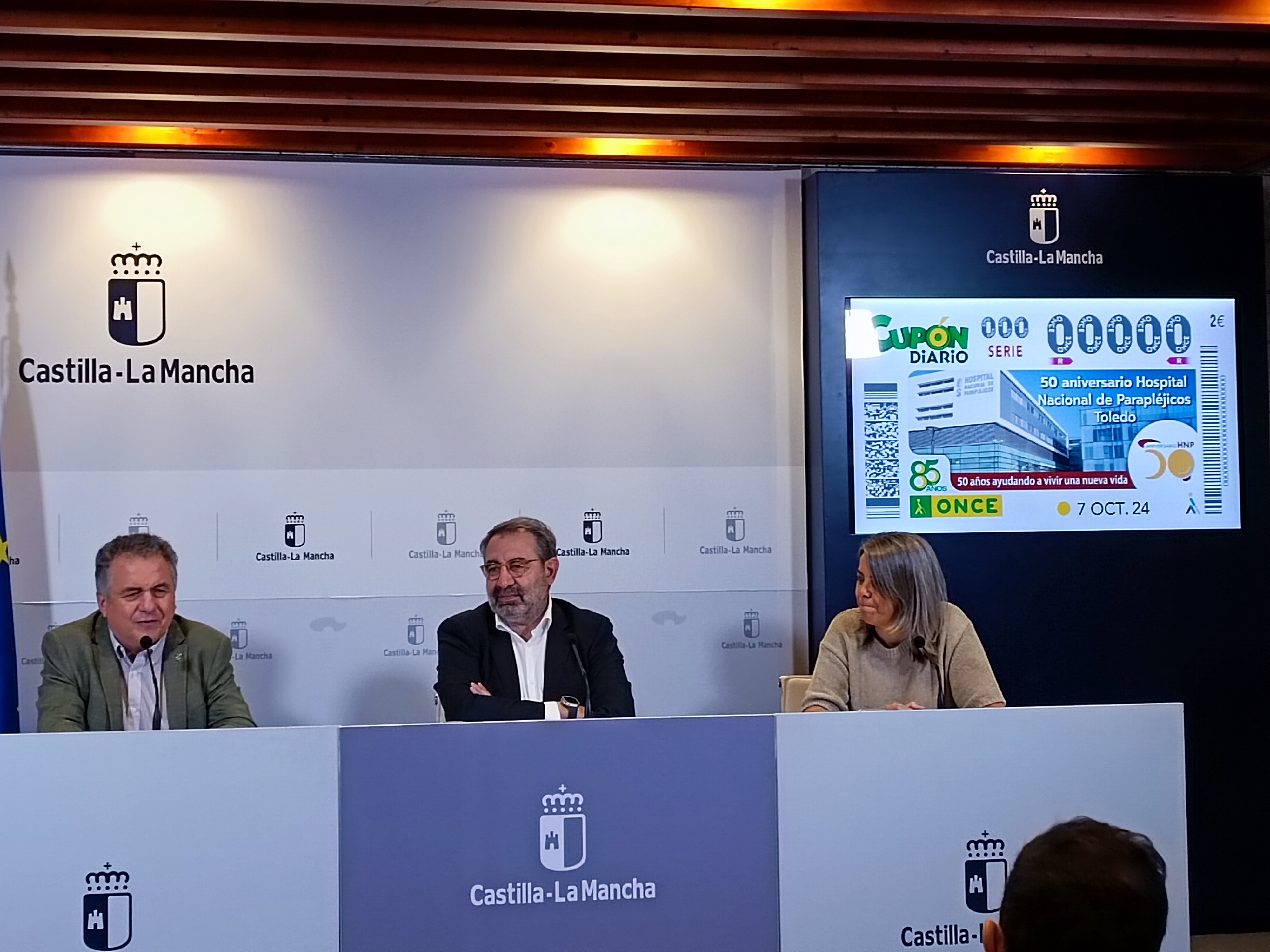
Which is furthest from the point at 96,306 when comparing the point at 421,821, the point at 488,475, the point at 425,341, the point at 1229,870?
the point at 1229,870

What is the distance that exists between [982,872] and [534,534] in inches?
69.0

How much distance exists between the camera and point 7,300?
14.7 ft

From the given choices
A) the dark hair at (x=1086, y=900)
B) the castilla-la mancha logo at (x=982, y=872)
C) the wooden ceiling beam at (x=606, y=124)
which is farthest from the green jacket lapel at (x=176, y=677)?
the dark hair at (x=1086, y=900)

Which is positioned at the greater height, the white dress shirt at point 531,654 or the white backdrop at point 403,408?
the white backdrop at point 403,408

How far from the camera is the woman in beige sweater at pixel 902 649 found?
3424mm

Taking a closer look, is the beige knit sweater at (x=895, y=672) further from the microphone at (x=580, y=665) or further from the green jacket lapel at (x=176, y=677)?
the green jacket lapel at (x=176, y=677)

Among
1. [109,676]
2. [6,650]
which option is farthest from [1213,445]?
[6,650]

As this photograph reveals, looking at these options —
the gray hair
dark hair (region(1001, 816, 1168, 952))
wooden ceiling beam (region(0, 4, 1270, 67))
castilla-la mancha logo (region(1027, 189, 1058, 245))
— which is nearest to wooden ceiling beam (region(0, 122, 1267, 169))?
castilla-la mancha logo (region(1027, 189, 1058, 245))

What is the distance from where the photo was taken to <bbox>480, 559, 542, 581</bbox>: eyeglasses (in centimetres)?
377

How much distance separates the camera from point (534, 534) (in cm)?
381

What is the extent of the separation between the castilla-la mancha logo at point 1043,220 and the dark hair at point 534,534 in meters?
2.24

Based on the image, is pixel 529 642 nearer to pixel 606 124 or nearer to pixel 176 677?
pixel 176 677

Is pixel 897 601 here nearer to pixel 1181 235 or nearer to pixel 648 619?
pixel 648 619

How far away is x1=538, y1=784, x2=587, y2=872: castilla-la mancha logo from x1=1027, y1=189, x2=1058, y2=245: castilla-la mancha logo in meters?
3.28
